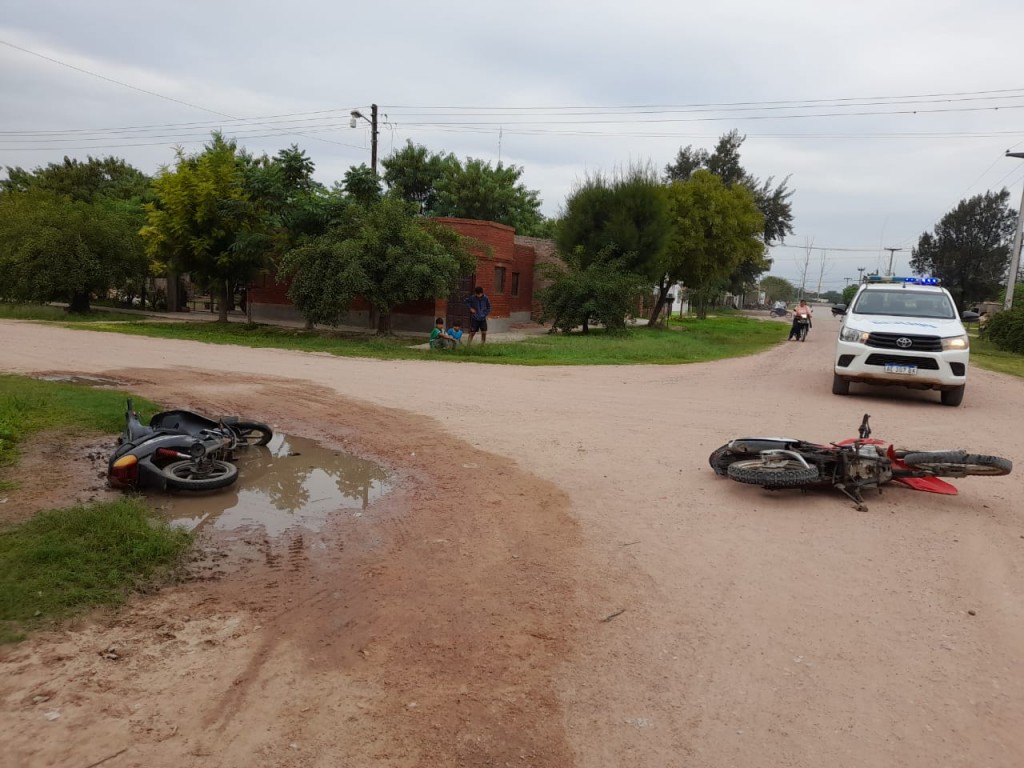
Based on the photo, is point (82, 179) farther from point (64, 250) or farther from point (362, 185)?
point (362, 185)

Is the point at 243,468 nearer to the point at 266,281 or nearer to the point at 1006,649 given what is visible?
the point at 1006,649

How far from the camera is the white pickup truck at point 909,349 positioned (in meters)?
10.7

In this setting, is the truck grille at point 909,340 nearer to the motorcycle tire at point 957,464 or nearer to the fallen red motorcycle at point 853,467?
the fallen red motorcycle at point 853,467

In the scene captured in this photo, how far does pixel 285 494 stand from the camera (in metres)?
6.30

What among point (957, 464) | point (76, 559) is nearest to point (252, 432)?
point (76, 559)

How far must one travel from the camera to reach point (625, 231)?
90.1 feet

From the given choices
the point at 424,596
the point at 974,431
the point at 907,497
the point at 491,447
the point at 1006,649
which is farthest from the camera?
the point at 974,431

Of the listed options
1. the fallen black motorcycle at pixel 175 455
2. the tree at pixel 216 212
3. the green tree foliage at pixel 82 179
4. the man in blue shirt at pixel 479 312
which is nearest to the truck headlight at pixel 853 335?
the fallen black motorcycle at pixel 175 455

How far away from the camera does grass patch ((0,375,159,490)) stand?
7110 millimetres

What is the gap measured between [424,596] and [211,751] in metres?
1.57

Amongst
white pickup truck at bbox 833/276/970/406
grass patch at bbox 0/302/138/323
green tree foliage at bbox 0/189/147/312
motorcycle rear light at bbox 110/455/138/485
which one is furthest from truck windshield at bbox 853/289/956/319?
green tree foliage at bbox 0/189/147/312

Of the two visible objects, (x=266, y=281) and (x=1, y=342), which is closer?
(x=1, y=342)

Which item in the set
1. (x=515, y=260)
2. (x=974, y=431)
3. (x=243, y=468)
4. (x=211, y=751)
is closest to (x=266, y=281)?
(x=515, y=260)

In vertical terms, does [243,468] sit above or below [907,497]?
below
